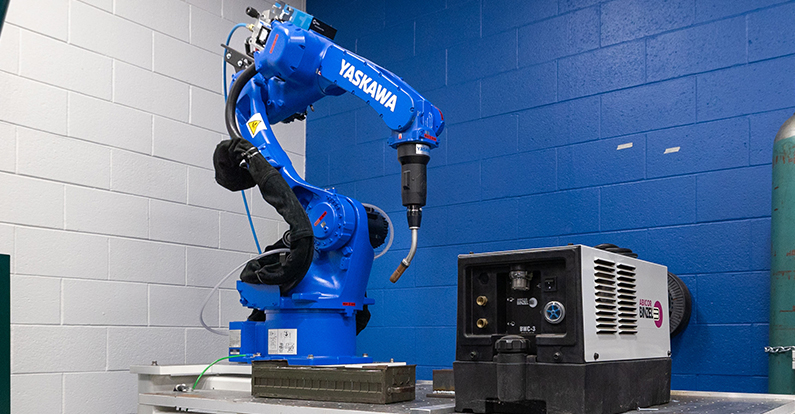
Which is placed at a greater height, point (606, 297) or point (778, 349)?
point (606, 297)

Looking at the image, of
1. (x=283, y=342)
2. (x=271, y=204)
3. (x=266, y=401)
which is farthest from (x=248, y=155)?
(x=266, y=401)

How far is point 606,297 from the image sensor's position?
148 cm

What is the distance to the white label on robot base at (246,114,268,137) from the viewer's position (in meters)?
2.41

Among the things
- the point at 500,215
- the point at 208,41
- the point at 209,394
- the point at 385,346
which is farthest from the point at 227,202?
the point at 209,394

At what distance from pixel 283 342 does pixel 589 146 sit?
158 cm

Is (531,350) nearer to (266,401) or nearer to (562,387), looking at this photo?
(562,387)

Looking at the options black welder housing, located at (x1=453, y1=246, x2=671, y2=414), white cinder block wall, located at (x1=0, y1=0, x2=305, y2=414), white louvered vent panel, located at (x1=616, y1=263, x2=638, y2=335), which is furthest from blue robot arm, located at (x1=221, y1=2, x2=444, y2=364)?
white cinder block wall, located at (x1=0, y1=0, x2=305, y2=414)

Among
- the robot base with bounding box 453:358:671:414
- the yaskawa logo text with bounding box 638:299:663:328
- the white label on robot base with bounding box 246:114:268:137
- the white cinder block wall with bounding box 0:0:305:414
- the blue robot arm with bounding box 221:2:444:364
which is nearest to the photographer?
the robot base with bounding box 453:358:671:414

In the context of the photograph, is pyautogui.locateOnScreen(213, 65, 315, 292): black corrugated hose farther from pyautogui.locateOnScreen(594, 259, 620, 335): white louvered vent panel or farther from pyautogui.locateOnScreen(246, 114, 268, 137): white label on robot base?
pyautogui.locateOnScreen(594, 259, 620, 335): white louvered vent panel

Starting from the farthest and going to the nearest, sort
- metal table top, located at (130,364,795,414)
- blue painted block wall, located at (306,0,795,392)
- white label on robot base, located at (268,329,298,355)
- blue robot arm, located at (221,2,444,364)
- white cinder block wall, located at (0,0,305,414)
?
white cinder block wall, located at (0,0,305,414) → blue painted block wall, located at (306,0,795,392) → white label on robot base, located at (268,329,298,355) → blue robot arm, located at (221,2,444,364) → metal table top, located at (130,364,795,414)

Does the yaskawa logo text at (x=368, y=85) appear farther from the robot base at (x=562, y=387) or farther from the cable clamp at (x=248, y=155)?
the robot base at (x=562, y=387)

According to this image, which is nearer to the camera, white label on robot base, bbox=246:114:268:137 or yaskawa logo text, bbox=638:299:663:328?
yaskawa logo text, bbox=638:299:663:328

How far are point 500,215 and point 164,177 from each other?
1598 mm

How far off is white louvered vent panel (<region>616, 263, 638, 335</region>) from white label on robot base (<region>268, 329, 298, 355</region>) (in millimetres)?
1053
